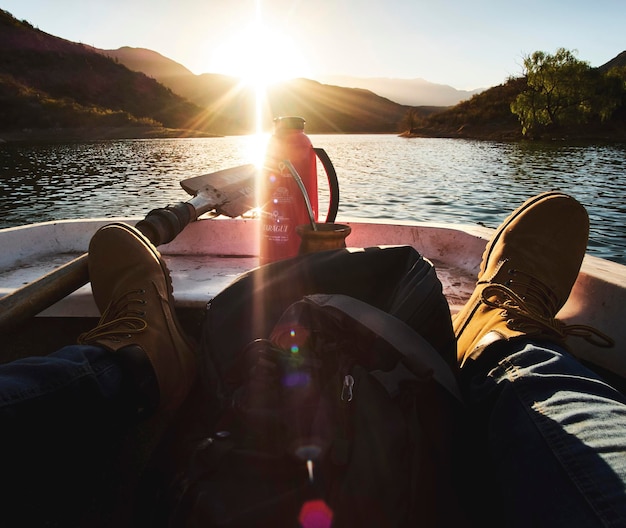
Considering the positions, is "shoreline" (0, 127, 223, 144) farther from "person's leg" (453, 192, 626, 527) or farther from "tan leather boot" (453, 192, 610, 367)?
"person's leg" (453, 192, 626, 527)

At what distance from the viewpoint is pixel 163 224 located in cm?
240

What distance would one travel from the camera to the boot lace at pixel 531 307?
125 centimetres

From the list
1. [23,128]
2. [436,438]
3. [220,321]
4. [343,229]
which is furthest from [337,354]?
[23,128]

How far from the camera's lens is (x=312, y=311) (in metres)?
1.04

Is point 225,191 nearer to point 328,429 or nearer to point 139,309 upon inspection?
point 139,309

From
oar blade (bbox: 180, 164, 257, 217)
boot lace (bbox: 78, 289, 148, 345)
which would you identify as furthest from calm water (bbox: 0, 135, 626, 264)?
boot lace (bbox: 78, 289, 148, 345)

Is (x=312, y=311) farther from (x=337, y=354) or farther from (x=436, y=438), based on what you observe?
(x=436, y=438)

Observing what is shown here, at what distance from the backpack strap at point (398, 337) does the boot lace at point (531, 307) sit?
417 millimetres

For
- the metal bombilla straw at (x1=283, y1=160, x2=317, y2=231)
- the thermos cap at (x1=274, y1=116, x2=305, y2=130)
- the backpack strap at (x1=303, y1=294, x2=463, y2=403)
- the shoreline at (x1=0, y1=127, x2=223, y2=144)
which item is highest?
the thermos cap at (x1=274, y1=116, x2=305, y2=130)

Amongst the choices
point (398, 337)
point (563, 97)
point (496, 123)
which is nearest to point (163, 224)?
point (398, 337)

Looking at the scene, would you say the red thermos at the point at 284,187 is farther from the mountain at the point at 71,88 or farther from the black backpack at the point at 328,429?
the mountain at the point at 71,88

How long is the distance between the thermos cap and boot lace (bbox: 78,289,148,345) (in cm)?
109

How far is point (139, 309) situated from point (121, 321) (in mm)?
88

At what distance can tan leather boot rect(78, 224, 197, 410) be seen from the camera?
1343mm
